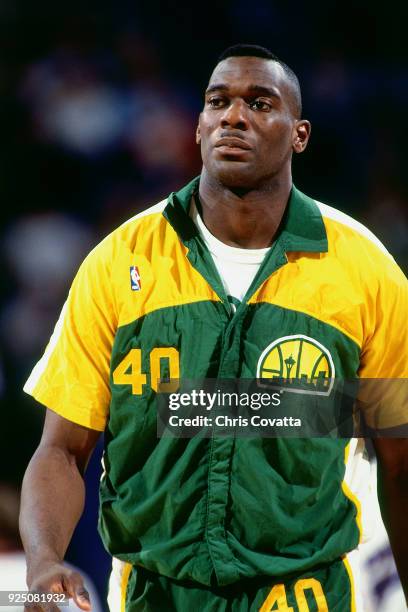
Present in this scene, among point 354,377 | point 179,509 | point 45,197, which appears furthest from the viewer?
point 45,197

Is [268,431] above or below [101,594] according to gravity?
above

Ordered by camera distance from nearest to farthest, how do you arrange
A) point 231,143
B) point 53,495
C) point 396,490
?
point 53,495 < point 231,143 < point 396,490

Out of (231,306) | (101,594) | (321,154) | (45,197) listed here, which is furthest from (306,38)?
(101,594)

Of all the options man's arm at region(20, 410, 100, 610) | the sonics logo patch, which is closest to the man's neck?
the sonics logo patch

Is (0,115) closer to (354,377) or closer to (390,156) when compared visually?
(390,156)

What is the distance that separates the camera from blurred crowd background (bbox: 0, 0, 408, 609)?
3.11 m

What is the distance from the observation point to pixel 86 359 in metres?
1.97

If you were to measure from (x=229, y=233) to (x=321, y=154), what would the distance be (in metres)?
1.24

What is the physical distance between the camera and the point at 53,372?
1.99 meters

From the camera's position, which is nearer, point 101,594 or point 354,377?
point 354,377

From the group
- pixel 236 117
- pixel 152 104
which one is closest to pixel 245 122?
pixel 236 117

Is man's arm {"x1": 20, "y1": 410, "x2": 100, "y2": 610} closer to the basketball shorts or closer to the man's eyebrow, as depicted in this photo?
the basketball shorts

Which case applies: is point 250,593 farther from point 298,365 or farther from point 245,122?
point 245,122

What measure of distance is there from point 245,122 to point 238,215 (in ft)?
0.64
